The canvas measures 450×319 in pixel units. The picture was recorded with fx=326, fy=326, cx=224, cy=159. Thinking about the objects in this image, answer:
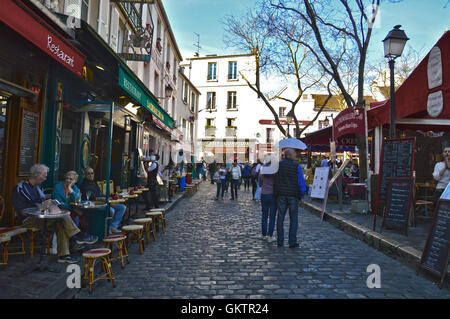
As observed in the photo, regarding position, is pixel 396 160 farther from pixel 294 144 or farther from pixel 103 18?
pixel 103 18

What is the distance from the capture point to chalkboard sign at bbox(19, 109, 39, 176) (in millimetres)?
5582

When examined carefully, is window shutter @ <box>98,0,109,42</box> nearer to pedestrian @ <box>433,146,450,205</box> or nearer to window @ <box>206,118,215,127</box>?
pedestrian @ <box>433,146,450,205</box>

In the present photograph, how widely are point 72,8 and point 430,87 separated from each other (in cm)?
769

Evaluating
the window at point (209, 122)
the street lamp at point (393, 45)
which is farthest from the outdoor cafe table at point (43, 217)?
the window at point (209, 122)

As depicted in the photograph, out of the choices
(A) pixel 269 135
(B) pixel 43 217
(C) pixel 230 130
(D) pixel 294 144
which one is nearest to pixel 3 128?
(B) pixel 43 217

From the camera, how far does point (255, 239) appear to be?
624 centimetres

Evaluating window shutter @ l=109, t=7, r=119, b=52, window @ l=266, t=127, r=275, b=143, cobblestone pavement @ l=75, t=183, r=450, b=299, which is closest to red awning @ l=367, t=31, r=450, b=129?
cobblestone pavement @ l=75, t=183, r=450, b=299

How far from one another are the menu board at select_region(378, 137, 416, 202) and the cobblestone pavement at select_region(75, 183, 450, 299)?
1422 millimetres

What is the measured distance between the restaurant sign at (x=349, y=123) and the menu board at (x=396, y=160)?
2093mm

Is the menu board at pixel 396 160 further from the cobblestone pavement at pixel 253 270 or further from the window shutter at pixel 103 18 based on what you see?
the window shutter at pixel 103 18

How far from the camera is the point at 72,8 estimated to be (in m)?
7.42

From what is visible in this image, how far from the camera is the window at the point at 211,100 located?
3696 cm

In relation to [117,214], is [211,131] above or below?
above

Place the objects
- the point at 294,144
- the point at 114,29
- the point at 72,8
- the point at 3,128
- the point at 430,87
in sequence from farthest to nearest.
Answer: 1. the point at 114,29
2. the point at 72,8
3. the point at 294,144
4. the point at 430,87
5. the point at 3,128
